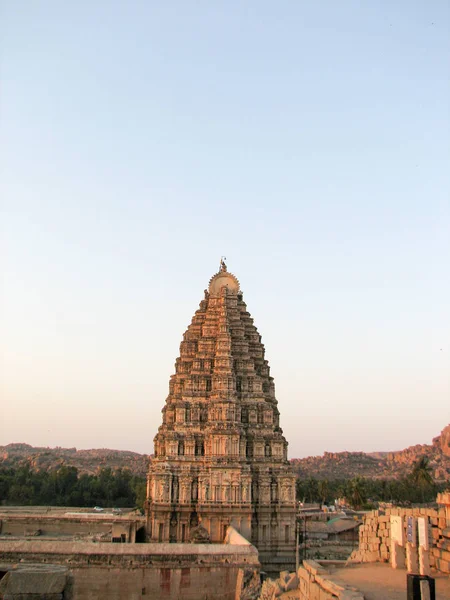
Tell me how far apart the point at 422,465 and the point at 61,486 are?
40000mm

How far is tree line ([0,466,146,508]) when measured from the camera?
64.3m

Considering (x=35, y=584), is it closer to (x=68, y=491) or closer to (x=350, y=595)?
(x=350, y=595)

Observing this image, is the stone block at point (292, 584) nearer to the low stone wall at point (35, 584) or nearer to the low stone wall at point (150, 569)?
the low stone wall at point (150, 569)

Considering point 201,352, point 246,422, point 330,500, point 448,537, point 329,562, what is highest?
point 201,352

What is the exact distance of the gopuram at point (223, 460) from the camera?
3331cm

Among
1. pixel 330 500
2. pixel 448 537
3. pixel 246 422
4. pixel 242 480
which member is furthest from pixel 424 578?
pixel 330 500

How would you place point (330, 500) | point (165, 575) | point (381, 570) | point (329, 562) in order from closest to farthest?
point (381, 570) → point (329, 562) → point (165, 575) → point (330, 500)

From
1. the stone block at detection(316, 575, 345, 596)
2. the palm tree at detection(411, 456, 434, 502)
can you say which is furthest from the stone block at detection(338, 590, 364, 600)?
the palm tree at detection(411, 456, 434, 502)

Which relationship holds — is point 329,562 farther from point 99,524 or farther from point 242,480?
point 99,524

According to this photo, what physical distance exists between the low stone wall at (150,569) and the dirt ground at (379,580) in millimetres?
11463

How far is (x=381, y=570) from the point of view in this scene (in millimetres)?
13344

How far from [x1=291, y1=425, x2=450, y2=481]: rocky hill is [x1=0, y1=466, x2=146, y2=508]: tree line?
238 ft

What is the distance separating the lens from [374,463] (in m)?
159

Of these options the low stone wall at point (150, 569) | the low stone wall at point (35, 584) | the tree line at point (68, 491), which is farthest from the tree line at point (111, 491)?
the low stone wall at point (35, 584)
